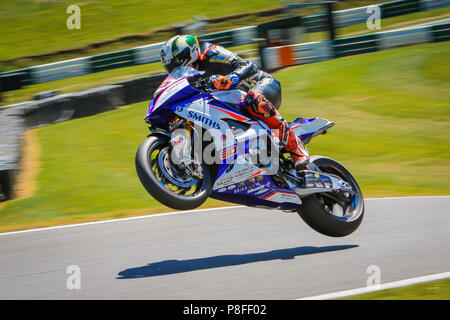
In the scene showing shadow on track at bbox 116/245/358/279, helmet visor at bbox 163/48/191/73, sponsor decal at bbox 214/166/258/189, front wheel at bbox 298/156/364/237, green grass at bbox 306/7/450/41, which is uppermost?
green grass at bbox 306/7/450/41

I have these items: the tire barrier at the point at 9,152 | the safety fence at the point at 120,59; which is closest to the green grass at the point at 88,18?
the safety fence at the point at 120,59

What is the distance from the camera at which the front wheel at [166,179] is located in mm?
5195

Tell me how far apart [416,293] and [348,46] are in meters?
16.1

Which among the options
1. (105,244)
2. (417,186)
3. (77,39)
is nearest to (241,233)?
(105,244)

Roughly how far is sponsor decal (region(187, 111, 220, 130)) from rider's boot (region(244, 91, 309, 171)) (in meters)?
0.52

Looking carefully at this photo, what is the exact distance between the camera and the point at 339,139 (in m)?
13.0

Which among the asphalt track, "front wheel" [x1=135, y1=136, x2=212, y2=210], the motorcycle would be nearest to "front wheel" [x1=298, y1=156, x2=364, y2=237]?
the motorcycle

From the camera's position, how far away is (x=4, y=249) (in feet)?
22.1

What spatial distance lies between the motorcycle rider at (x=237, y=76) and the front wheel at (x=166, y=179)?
2.83ft

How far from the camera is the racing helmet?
577 centimetres

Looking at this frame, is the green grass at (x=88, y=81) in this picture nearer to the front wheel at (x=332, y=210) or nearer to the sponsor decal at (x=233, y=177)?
the front wheel at (x=332, y=210)
